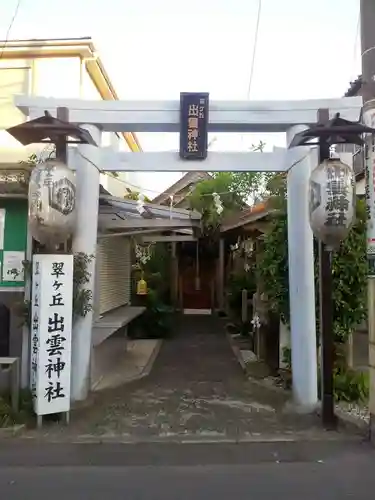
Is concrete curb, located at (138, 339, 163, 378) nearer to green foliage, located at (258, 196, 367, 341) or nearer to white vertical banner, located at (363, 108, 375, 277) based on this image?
green foliage, located at (258, 196, 367, 341)

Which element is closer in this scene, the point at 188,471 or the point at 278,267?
the point at 188,471

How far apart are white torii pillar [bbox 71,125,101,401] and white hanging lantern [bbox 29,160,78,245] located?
103 cm

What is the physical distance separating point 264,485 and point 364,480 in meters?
1.05

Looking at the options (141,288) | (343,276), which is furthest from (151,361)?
(343,276)

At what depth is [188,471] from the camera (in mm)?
5379

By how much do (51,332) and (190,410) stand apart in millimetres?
2451

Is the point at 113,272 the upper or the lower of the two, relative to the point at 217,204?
lower

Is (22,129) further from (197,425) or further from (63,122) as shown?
(197,425)

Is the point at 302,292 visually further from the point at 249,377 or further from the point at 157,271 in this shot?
the point at 157,271

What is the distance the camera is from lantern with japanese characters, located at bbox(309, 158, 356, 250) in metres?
6.36

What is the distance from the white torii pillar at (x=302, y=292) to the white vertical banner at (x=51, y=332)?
333cm

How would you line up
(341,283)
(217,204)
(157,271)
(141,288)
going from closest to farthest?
(341,283) → (141,288) → (157,271) → (217,204)

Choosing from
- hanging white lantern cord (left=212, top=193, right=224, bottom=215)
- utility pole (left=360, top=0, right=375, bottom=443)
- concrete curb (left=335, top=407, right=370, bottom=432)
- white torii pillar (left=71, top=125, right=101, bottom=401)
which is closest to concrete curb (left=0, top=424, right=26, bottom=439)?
white torii pillar (left=71, top=125, right=101, bottom=401)

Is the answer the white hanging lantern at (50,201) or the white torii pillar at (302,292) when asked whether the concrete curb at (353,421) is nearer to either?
the white torii pillar at (302,292)
